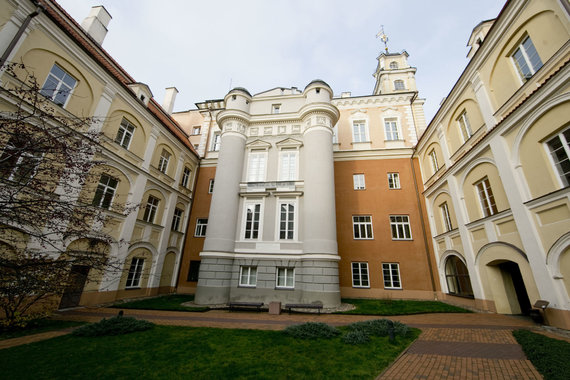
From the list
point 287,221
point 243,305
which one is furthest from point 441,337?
point 287,221

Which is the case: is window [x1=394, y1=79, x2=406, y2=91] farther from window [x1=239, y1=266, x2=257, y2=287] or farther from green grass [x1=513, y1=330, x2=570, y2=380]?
green grass [x1=513, y1=330, x2=570, y2=380]

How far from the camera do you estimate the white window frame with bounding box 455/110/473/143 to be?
13.2 meters

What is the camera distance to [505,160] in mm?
10211

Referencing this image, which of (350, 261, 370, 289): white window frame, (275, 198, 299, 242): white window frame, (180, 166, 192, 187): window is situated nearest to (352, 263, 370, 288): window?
(350, 261, 370, 289): white window frame

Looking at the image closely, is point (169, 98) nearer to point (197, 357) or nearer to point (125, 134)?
point (125, 134)

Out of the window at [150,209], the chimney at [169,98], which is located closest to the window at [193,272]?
the window at [150,209]

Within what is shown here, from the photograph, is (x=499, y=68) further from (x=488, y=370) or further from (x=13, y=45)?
(x=13, y=45)

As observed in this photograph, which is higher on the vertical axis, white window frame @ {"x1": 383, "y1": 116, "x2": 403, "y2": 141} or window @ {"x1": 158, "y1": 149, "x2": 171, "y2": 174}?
white window frame @ {"x1": 383, "y1": 116, "x2": 403, "y2": 141}

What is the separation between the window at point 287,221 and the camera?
50.4 ft

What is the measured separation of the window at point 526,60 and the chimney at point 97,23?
911 inches

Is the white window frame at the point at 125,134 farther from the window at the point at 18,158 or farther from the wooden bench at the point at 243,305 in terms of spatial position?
the wooden bench at the point at 243,305

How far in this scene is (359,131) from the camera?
828 inches

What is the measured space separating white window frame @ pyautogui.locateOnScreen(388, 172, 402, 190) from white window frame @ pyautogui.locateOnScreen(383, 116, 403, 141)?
10.8 feet

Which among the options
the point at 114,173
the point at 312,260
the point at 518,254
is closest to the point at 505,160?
the point at 518,254
